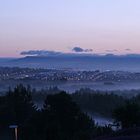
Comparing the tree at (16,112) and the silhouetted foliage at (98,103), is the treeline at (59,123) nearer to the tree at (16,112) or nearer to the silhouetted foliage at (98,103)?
the tree at (16,112)

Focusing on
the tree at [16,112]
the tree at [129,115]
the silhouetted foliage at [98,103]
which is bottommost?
the silhouetted foliage at [98,103]

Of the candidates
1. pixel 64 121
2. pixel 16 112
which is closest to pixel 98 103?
pixel 16 112

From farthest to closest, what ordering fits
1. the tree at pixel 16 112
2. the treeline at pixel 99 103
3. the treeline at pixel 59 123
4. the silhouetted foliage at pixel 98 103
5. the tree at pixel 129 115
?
the silhouetted foliage at pixel 98 103 → the treeline at pixel 99 103 → the tree at pixel 16 112 → the treeline at pixel 59 123 → the tree at pixel 129 115

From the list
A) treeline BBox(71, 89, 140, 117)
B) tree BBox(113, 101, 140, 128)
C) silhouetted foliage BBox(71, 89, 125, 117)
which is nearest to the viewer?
tree BBox(113, 101, 140, 128)

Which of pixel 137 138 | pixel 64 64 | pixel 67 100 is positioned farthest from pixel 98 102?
pixel 64 64

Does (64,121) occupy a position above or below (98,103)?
above

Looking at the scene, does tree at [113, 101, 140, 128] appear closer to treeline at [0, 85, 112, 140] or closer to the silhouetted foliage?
treeline at [0, 85, 112, 140]

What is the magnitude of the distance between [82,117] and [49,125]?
2.09 metres

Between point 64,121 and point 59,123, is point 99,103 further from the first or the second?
point 59,123

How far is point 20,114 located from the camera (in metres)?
29.2

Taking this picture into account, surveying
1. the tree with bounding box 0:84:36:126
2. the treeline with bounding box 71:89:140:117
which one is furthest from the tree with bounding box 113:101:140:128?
the treeline with bounding box 71:89:140:117

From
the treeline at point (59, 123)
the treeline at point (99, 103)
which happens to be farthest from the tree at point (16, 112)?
the treeline at point (99, 103)

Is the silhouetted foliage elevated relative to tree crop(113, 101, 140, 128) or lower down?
lower down

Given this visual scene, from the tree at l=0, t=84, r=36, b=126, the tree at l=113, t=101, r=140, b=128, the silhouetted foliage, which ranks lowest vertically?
the silhouetted foliage
